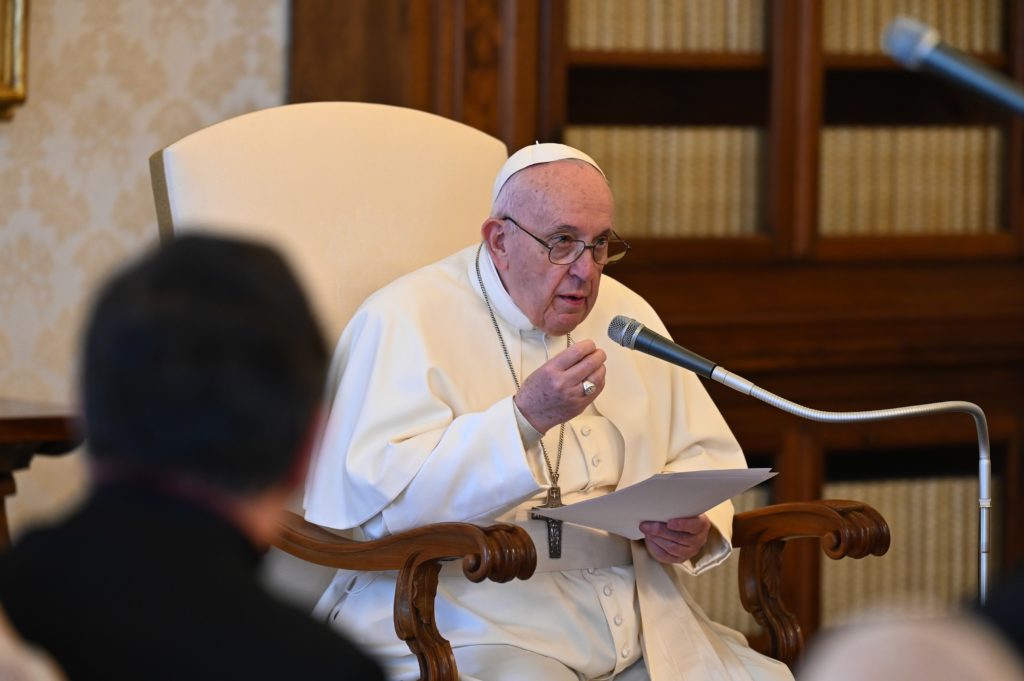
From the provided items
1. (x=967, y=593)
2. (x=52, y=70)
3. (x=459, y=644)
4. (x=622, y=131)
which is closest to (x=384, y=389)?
(x=459, y=644)

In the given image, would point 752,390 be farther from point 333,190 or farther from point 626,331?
point 333,190

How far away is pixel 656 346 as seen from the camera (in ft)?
7.68

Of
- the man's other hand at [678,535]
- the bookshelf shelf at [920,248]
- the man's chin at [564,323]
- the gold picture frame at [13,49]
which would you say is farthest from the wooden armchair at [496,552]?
the gold picture frame at [13,49]

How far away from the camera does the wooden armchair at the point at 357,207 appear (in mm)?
2732

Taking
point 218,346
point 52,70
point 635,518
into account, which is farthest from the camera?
point 52,70

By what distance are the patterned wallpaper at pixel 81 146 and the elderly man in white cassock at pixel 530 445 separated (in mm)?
1327

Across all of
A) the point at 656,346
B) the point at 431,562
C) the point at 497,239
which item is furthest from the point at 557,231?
the point at 431,562

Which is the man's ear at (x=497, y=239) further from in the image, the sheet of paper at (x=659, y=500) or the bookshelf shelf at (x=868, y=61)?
the bookshelf shelf at (x=868, y=61)

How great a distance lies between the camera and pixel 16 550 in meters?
1.05

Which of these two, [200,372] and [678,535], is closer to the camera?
[200,372]

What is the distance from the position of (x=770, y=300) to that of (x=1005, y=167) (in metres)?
0.88

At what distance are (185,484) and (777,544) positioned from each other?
194 centimetres

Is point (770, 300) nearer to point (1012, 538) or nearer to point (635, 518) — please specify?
point (1012, 538)

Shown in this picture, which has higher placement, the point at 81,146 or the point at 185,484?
the point at 81,146
